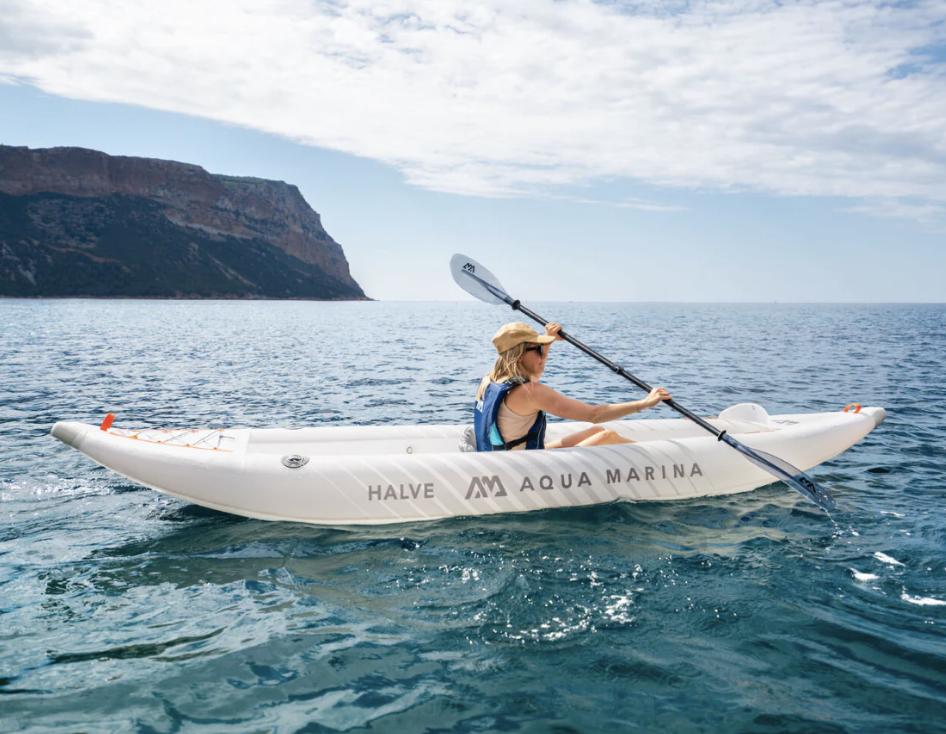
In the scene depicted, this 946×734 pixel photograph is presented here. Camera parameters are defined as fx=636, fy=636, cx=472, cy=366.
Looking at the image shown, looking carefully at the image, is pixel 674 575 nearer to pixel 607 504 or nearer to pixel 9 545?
pixel 607 504

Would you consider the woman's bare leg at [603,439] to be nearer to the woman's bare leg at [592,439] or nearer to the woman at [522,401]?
the woman's bare leg at [592,439]

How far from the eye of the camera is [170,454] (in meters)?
5.66

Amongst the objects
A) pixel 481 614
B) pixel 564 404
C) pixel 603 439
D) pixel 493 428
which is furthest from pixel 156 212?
pixel 481 614

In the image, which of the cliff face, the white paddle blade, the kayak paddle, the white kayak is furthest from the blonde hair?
the cliff face

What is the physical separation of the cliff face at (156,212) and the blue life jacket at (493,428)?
11006 cm

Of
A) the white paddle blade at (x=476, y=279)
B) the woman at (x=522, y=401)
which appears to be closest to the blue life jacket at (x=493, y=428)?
the woman at (x=522, y=401)

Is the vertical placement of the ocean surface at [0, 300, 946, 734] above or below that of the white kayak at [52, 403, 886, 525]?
below

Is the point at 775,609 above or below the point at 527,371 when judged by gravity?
below

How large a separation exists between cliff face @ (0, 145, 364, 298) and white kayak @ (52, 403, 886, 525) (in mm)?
108491

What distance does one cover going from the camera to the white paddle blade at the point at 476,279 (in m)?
7.89

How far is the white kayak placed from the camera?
18.4ft

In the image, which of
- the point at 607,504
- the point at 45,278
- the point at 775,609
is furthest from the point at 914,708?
the point at 45,278

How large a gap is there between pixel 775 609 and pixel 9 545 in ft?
18.5

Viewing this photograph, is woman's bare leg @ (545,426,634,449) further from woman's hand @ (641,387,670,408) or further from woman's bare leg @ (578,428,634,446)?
woman's hand @ (641,387,670,408)
